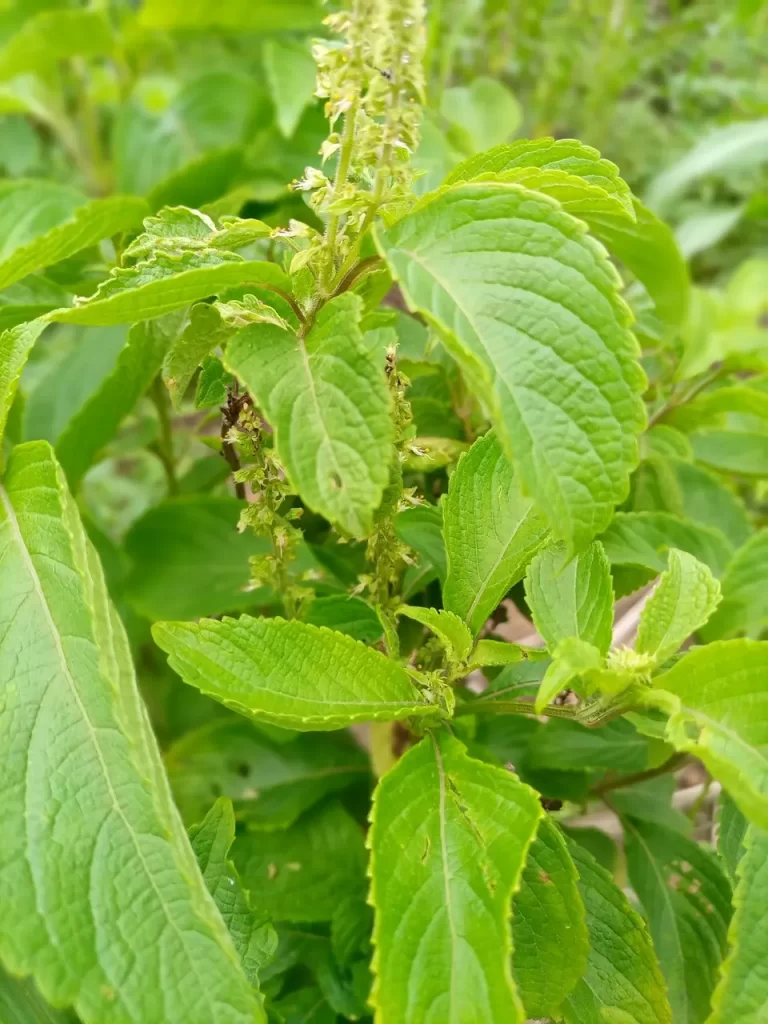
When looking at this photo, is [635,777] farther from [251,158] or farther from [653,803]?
[251,158]

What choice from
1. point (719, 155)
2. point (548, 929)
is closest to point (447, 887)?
point (548, 929)

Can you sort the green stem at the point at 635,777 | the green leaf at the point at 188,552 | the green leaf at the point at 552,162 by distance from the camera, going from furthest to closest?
the green leaf at the point at 188,552 < the green stem at the point at 635,777 < the green leaf at the point at 552,162

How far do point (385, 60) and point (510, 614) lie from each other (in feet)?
1.82

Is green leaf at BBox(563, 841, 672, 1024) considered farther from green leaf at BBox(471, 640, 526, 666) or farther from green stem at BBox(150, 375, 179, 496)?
green stem at BBox(150, 375, 179, 496)

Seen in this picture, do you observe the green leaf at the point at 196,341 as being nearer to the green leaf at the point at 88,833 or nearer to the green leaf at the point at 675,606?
the green leaf at the point at 88,833

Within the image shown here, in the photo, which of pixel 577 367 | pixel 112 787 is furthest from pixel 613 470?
pixel 112 787

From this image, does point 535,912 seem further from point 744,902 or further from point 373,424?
point 373,424

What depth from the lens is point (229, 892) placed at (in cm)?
51

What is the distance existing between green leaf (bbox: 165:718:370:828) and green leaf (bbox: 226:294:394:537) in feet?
1.41

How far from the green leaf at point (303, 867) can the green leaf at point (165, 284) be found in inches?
18.2

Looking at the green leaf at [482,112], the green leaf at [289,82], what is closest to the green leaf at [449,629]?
the green leaf at [482,112]

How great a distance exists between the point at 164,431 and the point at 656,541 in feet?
1.68

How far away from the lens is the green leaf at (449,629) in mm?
497

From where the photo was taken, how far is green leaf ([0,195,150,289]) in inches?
22.6
